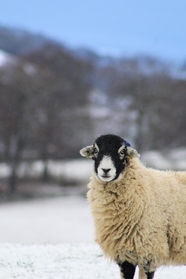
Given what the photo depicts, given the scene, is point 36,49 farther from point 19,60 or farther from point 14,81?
point 14,81

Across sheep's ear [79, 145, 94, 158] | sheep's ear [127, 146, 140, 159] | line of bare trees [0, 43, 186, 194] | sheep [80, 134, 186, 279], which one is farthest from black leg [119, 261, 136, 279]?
line of bare trees [0, 43, 186, 194]

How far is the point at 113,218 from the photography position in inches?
227

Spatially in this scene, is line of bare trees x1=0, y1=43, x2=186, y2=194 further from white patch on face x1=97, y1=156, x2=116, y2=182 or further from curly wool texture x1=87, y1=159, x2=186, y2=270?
white patch on face x1=97, y1=156, x2=116, y2=182

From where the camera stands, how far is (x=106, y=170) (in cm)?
555

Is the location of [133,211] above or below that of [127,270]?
above

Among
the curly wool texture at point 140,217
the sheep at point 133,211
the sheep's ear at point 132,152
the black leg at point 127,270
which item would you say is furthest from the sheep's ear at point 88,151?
the black leg at point 127,270

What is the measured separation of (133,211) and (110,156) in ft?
2.57

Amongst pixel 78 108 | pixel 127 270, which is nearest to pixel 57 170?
pixel 78 108

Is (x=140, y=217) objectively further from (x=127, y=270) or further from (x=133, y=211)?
(x=127, y=270)

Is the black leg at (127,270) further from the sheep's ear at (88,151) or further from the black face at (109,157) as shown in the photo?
the sheep's ear at (88,151)

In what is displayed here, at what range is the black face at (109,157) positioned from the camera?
5.58 meters

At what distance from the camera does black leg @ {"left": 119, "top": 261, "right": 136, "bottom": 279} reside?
5527mm

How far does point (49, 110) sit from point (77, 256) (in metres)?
31.8

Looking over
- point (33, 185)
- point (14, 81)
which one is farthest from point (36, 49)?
point (33, 185)
